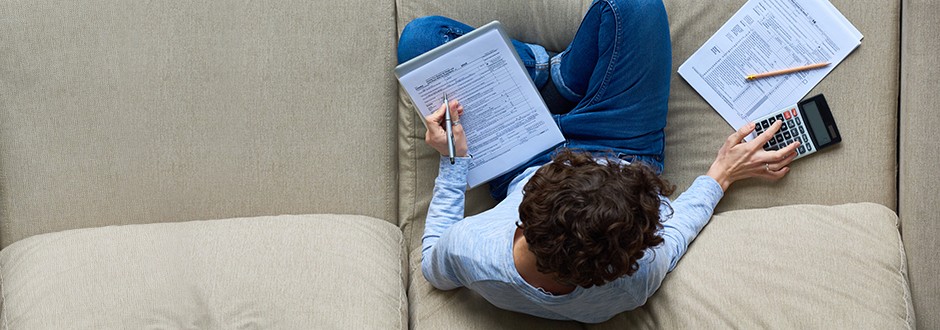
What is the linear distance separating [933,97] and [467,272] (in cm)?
86

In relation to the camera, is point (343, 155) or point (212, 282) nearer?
point (212, 282)

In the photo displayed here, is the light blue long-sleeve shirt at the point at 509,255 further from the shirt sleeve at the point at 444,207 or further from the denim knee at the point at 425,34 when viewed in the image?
the denim knee at the point at 425,34

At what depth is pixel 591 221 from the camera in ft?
3.67

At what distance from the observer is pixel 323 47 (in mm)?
1619

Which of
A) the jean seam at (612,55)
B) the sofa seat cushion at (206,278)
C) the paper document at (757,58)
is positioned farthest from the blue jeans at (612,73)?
the sofa seat cushion at (206,278)

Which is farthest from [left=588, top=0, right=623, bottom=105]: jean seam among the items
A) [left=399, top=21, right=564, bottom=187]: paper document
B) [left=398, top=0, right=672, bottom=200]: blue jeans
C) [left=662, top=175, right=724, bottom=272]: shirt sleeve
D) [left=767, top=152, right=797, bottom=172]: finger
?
[left=767, top=152, right=797, bottom=172]: finger

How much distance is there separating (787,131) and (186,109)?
3.76 feet

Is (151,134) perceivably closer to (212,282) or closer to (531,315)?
(212,282)

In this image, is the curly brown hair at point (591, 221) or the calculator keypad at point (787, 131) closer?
the curly brown hair at point (591, 221)

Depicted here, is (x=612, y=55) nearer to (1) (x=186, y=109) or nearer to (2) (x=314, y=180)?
(2) (x=314, y=180)

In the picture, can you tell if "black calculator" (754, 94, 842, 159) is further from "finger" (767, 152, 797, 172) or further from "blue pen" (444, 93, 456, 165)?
"blue pen" (444, 93, 456, 165)

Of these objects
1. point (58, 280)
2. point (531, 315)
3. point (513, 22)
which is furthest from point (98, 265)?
point (513, 22)

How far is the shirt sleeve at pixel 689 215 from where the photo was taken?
1.42 meters

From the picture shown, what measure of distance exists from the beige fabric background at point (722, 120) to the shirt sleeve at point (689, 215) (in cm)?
9
